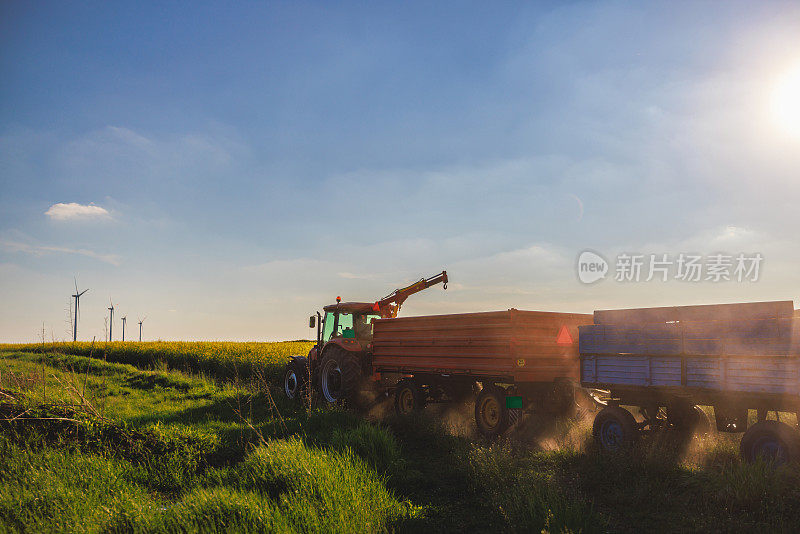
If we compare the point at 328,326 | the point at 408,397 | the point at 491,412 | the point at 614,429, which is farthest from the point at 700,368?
the point at 328,326

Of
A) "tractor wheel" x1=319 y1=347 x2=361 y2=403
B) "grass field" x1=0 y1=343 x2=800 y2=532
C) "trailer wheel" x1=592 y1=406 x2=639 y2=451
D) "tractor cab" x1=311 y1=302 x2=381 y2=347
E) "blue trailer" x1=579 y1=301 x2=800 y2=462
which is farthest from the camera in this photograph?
"tractor cab" x1=311 y1=302 x2=381 y2=347

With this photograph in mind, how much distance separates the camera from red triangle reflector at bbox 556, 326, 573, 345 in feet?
35.6

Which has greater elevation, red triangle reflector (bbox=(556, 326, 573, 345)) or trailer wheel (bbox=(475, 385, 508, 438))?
red triangle reflector (bbox=(556, 326, 573, 345))

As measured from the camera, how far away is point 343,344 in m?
14.6

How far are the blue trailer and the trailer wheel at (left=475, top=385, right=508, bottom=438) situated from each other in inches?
63.9

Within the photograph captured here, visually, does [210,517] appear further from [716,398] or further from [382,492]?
[716,398]

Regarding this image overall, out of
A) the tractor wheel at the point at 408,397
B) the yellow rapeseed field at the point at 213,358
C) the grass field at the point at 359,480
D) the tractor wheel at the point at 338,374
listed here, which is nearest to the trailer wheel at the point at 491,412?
the grass field at the point at 359,480

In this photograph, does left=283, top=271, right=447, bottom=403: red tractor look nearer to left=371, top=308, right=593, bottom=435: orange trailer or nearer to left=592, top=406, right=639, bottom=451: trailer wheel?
left=371, top=308, right=593, bottom=435: orange trailer

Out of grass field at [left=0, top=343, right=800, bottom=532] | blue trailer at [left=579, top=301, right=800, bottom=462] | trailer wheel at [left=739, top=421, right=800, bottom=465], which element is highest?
blue trailer at [left=579, top=301, right=800, bottom=462]

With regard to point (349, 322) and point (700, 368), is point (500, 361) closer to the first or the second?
point (700, 368)

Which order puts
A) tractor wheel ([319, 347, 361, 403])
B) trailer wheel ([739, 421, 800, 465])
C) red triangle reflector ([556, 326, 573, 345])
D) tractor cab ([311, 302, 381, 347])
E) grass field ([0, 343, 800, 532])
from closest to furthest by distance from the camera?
1. grass field ([0, 343, 800, 532])
2. trailer wheel ([739, 421, 800, 465])
3. red triangle reflector ([556, 326, 573, 345])
4. tractor wheel ([319, 347, 361, 403])
5. tractor cab ([311, 302, 381, 347])

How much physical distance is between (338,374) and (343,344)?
0.85 m

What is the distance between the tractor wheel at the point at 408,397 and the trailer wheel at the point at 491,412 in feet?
6.01

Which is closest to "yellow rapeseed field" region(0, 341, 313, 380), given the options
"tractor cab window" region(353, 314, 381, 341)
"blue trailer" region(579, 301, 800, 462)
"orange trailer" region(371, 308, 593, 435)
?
"tractor cab window" region(353, 314, 381, 341)
